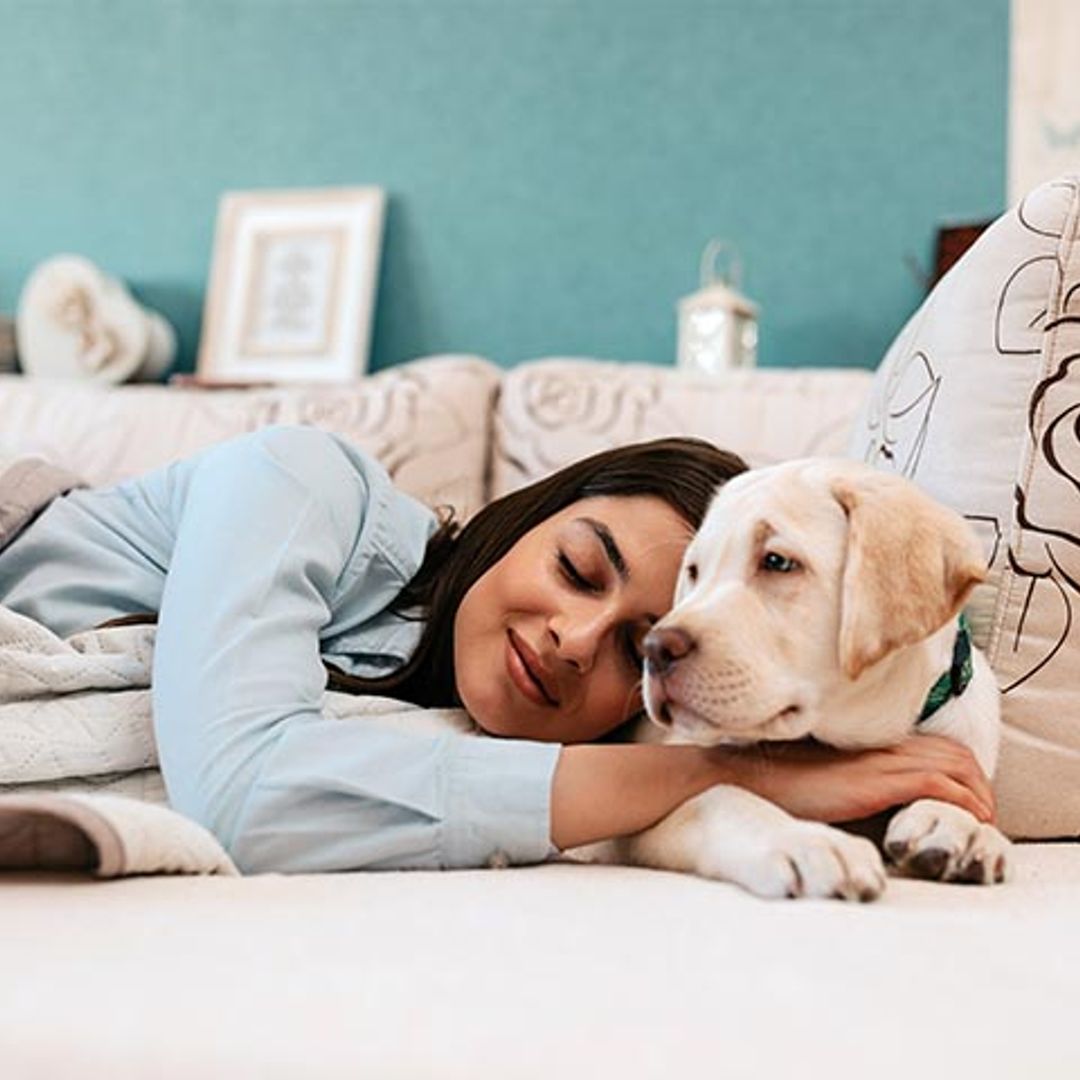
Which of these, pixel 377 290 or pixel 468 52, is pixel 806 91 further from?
pixel 377 290

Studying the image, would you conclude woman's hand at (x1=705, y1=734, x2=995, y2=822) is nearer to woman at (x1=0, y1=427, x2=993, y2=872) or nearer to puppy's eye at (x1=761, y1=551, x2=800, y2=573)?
woman at (x1=0, y1=427, x2=993, y2=872)

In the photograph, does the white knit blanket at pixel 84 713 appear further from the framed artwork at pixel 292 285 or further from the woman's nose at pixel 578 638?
the framed artwork at pixel 292 285

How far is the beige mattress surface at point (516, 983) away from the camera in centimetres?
62

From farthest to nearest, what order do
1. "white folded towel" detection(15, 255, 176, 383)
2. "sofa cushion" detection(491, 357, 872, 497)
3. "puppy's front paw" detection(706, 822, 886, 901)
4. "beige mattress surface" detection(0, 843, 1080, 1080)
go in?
"white folded towel" detection(15, 255, 176, 383) < "sofa cushion" detection(491, 357, 872, 497) < "puppy's front paw" detection(706, 822, 886, 901) < "beige mattress surface" detection(0, 843, 1080, 1080)

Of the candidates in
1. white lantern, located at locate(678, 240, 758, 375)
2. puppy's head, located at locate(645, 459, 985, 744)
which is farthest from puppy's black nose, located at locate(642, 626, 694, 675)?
white lantern, located at locate(678, 240, 758, 375)

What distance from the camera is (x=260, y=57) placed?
9.85 feet

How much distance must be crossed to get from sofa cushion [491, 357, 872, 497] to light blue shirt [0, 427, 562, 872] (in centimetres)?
73

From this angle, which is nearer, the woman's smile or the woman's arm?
the woman's arm

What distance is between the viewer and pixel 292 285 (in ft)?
9.57

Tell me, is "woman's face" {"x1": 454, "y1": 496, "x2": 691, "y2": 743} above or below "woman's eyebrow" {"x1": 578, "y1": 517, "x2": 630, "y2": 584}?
below

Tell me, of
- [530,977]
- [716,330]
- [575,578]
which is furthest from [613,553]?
[716,330]

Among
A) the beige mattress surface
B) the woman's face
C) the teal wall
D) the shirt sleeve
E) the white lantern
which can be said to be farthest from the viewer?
the teal wall

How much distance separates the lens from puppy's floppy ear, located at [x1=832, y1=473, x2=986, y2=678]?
1.00 meters

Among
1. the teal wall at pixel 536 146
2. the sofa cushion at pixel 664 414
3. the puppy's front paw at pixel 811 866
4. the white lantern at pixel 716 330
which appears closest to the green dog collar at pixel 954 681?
the puppy's front paw at pixel 811 866
